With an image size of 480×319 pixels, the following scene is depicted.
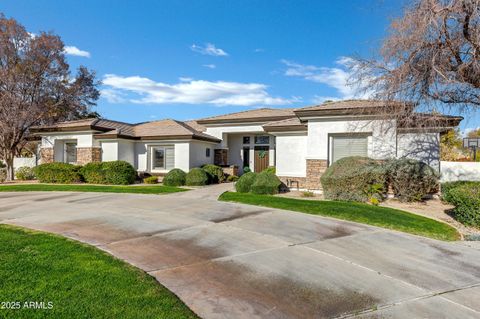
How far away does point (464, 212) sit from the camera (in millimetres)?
9727

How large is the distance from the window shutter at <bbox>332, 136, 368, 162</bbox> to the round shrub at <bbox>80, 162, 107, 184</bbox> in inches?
596

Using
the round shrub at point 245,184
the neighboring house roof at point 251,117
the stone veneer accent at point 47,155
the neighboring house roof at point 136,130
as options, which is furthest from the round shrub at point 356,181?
the stone veneer accent at point 47,155

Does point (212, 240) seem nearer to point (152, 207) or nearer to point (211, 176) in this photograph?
point (152, 207)

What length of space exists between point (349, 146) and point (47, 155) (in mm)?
22494

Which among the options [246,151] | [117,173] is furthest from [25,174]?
[246,151]

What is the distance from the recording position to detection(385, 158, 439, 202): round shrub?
12828mm

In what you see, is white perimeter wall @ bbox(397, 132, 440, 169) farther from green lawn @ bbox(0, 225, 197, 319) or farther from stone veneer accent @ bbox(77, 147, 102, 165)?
stone veneer accent @ bbox(77, 147, 102, 165)

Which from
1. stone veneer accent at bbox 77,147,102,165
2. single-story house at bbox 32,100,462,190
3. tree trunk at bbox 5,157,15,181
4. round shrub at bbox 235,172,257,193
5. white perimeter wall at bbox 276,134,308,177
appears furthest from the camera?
tree trunk at bbox 5,157,15,181

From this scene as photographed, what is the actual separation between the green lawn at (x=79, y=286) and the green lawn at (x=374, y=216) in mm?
7022

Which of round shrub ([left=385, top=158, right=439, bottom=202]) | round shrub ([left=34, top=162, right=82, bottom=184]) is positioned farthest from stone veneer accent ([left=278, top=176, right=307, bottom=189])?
round shrub ([left=34, top=162, right=82, bottom=184])

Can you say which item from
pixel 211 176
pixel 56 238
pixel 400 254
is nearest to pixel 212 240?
pixel 56 238

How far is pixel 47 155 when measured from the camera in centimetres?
2395

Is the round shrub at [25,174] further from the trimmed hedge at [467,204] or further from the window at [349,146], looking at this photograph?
the trimmed hedge at [467,204]

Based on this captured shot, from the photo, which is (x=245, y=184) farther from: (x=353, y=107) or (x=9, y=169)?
(x=9, y=169)
